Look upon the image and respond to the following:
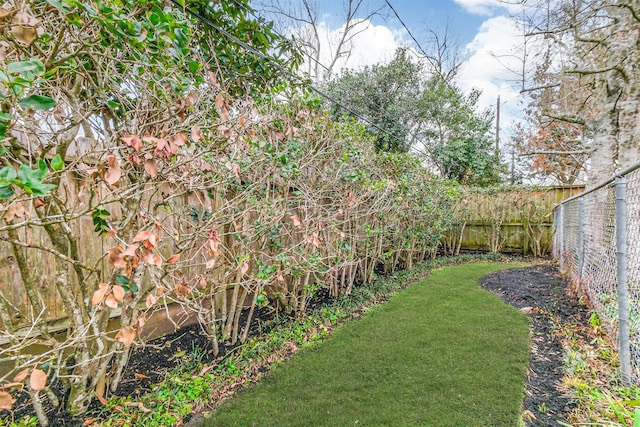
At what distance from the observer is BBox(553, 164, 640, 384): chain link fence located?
2.19 m

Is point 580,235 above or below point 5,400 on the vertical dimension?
above

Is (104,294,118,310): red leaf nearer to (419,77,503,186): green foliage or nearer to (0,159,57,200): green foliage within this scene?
(0,159,57,200): green foliage

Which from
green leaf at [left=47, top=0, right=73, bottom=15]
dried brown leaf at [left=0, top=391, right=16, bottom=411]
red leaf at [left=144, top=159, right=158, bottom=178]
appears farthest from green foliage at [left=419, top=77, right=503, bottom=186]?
dried brown leaf at [left=0, top=391, right=16, bottom=411]

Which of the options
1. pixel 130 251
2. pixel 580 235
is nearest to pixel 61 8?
pixel 130 251

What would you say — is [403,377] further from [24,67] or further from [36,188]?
[24,67]

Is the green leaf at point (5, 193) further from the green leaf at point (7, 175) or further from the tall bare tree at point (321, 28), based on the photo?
the tall bare tree at point (321, 28)

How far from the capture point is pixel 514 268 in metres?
6.63

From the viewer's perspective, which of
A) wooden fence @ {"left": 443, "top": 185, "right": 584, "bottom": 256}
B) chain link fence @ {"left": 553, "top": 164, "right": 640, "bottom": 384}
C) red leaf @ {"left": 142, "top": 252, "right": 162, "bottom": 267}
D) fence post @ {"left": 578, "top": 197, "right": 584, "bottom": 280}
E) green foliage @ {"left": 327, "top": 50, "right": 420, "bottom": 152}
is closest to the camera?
red leaf @ {"left": 142, "top": 252, "right": 162, "bottom": 267}

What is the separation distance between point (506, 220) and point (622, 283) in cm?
736

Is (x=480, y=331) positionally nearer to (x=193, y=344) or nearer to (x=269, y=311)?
(x=269, y=311)

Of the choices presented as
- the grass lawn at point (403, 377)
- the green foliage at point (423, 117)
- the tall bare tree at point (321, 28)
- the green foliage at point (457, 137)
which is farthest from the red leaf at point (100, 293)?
the green foliage at point (457, 137)

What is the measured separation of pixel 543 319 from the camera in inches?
144

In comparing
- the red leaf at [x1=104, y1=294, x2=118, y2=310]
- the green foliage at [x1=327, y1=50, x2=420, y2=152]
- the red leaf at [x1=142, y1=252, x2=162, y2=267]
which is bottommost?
the red leaf at [x1=104, y1=294, x2=118, y2=310]

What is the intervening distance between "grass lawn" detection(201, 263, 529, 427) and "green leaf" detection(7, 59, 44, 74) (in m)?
2.20
